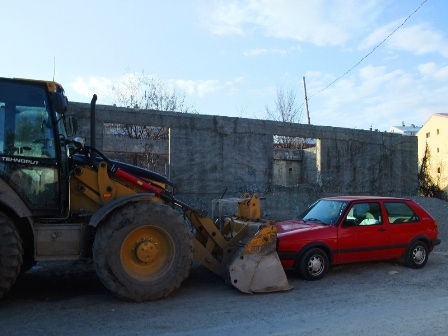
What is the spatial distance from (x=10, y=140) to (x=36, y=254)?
4.95 feet

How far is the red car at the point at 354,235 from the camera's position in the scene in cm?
766

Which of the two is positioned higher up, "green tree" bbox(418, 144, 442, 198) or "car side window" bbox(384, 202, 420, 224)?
"green tree" bbox(418, 144, 442, 198)

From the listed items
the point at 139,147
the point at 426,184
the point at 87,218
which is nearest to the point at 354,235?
the point at 87,218

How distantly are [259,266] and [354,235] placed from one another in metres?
2.23

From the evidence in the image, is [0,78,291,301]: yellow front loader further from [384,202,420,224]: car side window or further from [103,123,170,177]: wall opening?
[103,123,170,177]: wall opening

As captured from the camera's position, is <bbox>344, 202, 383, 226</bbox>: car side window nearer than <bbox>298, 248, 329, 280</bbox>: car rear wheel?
No

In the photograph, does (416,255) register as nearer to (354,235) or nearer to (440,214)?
(354,235)

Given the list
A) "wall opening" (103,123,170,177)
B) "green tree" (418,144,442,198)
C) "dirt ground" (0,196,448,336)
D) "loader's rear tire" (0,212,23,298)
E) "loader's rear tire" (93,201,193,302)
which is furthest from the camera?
"green tree" (418,144,442,198)

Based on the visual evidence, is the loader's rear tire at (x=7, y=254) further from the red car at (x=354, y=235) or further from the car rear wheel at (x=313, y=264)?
the car rear wheel at (x=313, y=264)

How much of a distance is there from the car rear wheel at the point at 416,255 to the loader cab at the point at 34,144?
6205mm

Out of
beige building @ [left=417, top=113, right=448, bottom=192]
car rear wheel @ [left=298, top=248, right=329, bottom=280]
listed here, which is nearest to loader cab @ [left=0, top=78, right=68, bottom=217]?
car rear wheel @ [left=298, top=248, right=329, bottom=280]

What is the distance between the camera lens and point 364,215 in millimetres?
8539

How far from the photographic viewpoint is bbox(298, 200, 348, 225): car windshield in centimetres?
839

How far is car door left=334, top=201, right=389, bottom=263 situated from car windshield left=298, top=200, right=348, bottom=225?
16 centimetres
